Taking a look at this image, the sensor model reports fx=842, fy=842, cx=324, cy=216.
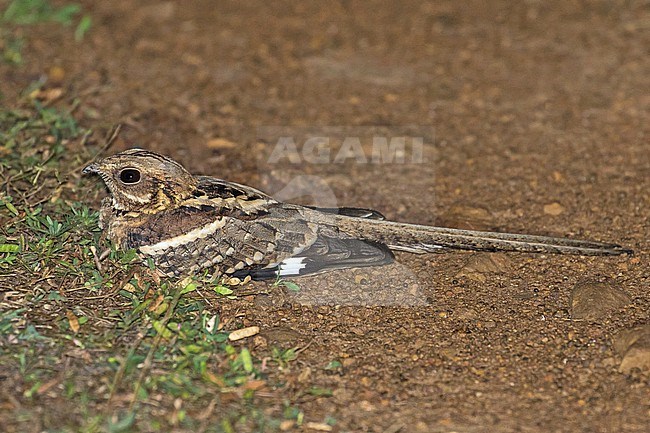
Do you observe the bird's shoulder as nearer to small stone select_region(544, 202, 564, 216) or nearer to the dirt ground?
the dirt ground

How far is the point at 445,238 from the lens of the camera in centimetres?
443

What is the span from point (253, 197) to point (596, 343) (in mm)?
1883

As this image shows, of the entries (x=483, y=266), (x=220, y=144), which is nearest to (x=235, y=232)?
(x=483, y=266)

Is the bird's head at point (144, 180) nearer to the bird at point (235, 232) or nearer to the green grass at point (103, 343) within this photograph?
the bird at point (235, 232)

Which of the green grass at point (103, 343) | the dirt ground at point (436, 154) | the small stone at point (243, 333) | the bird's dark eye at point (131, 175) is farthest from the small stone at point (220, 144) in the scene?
the small stone at point (243, 333)

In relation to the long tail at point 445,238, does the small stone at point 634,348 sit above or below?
below

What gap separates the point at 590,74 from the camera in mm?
6836

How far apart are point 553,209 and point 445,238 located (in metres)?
1.12

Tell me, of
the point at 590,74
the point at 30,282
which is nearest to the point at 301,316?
the point at 30,282

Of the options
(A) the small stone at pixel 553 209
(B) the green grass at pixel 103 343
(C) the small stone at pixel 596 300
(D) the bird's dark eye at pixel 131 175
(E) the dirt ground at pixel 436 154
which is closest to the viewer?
(B) the green grass at pixel 103 343

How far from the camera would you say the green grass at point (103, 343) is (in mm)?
3461

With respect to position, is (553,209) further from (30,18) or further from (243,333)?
(30,18)

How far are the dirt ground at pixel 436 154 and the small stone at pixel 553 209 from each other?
26mm

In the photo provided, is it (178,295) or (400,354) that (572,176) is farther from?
(178,295)
